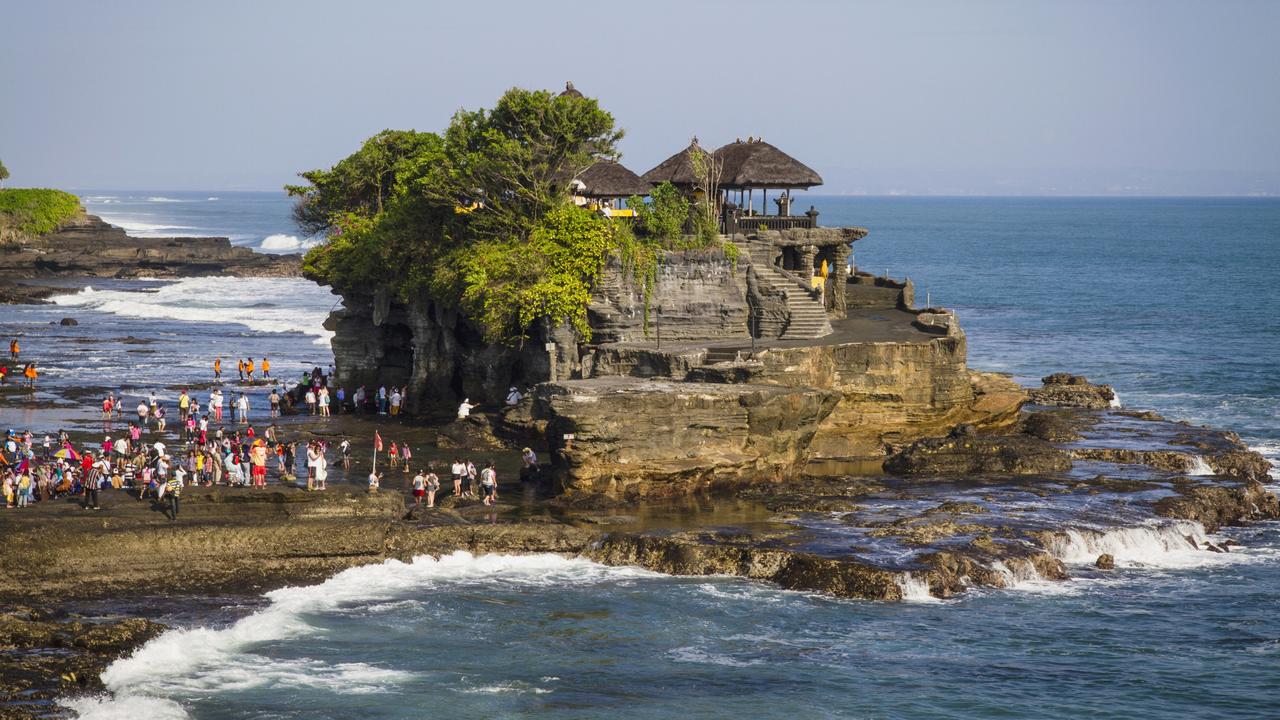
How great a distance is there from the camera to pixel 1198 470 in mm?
40594

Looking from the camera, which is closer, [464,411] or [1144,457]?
[1144,457]

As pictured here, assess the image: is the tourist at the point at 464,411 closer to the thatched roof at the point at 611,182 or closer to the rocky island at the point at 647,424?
the rocky island at the point at 647,424

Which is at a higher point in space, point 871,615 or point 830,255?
point 830,255

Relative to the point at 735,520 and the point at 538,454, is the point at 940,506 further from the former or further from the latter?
the point at 538,454

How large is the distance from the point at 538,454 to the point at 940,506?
12911 millimetres

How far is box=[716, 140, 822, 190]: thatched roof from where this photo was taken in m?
48.4

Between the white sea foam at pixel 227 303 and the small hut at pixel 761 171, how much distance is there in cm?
3270

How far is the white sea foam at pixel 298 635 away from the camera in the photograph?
25.0 meters

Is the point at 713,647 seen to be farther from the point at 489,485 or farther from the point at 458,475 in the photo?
the point at 458,475

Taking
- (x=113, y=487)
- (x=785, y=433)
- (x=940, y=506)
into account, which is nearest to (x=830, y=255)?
(x=785, y=433)

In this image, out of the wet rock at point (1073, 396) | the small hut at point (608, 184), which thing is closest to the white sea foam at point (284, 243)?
the small hut at point (608, 184)

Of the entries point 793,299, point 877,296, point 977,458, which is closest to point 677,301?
point 793,299

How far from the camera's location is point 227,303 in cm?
9625

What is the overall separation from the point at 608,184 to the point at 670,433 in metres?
15.4
